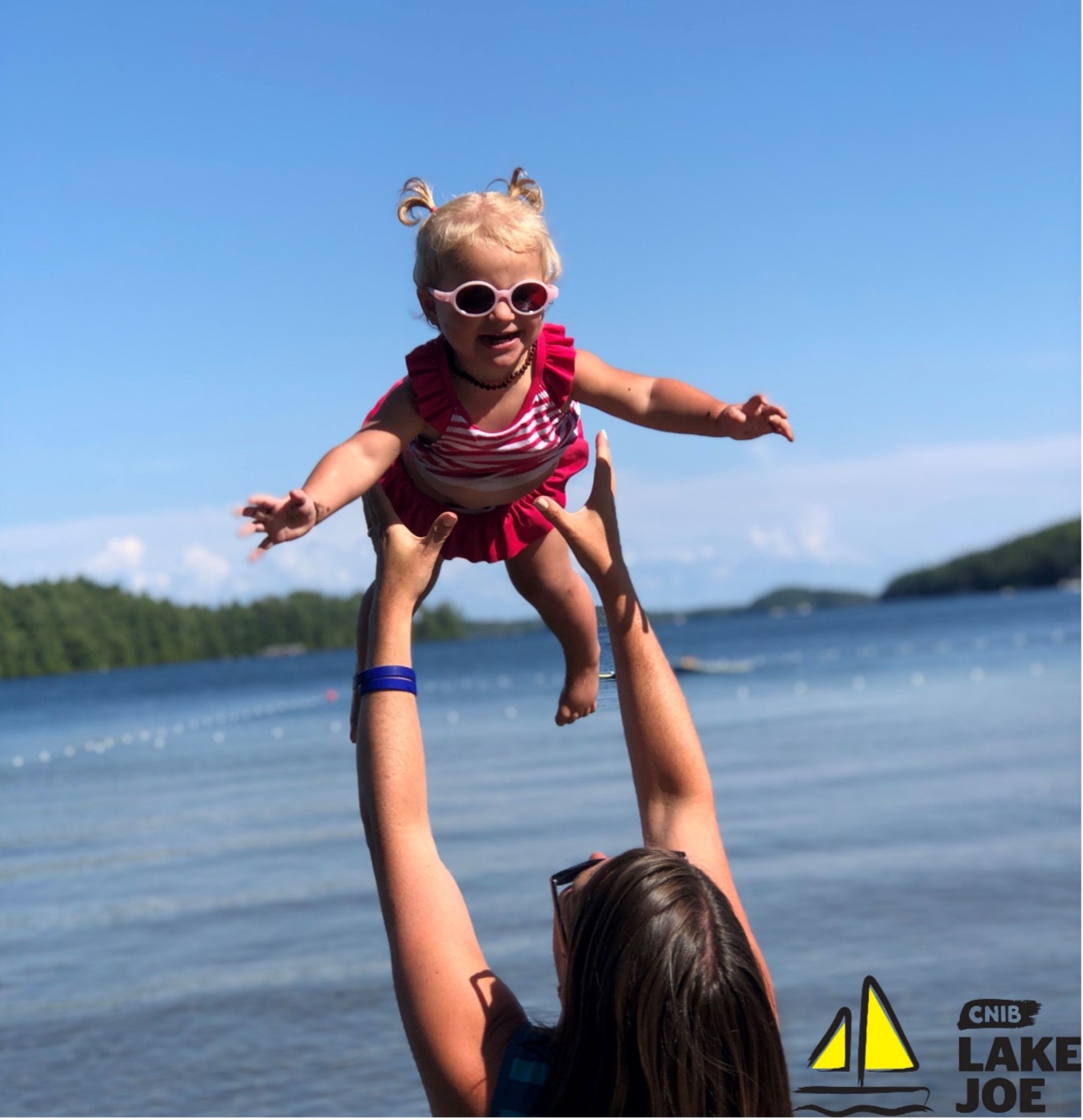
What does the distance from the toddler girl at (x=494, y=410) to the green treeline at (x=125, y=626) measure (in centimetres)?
50

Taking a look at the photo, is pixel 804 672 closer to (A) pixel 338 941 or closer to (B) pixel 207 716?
(B) pixel 207 716

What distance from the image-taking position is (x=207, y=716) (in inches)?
1902

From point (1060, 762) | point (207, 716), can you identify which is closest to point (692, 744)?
point (1060, 762)

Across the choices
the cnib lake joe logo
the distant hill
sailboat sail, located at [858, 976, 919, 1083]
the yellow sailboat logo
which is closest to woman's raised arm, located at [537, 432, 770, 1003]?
sailboat sail, located at [858, 976, 919, 1083]

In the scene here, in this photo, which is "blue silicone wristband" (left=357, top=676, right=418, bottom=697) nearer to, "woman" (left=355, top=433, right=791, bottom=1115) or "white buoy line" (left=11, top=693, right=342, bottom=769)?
"woman" (left=355, top=433, right=791, bottom=1115)

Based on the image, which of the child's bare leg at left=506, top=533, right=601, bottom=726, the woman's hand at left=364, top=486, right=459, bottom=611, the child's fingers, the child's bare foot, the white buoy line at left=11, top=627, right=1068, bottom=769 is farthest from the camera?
the white buoy line at left=11, top=627, right=1068, bottom=769

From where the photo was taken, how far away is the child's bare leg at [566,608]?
140 inches

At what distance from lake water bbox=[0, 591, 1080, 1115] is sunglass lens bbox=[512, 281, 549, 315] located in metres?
0.89

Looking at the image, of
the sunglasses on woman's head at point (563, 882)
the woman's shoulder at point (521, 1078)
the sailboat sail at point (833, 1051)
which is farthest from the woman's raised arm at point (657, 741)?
the sailboat sail at point (833, 1051)

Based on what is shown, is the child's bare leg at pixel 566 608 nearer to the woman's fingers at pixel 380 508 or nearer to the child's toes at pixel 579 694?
the child's toes at pixel 579 694

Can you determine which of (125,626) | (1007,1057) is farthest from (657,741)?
(125,626)

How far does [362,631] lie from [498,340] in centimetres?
83

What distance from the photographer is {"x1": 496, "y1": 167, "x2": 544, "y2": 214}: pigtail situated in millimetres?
3057

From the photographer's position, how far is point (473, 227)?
113 inches
